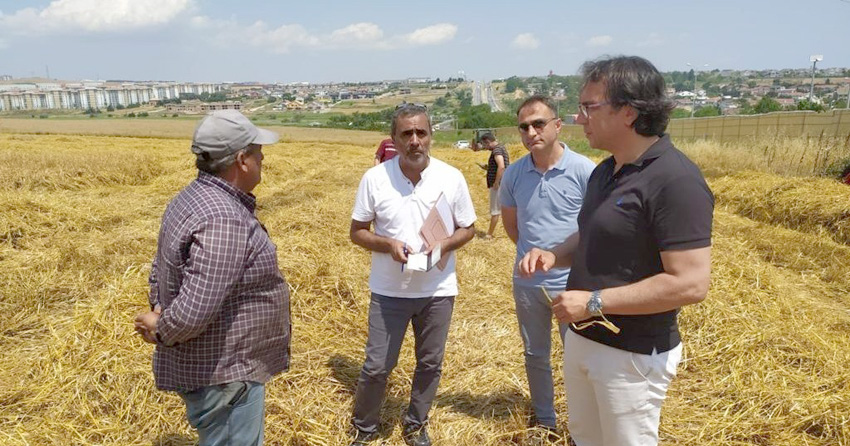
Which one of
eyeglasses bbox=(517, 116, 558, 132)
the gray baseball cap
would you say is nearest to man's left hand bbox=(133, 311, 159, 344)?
the gray baseball cap

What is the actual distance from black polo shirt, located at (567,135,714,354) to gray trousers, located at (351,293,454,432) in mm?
981

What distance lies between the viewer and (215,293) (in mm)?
1770

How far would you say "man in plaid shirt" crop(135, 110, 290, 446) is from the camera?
5.79 feet

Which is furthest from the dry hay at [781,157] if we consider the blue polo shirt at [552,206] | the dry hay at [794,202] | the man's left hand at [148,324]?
the man's left hand at [148,324]

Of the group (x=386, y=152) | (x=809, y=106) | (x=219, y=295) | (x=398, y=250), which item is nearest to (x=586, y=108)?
(x=398, y=250)

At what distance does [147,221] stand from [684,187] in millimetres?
8236

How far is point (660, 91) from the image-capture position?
1.83 m

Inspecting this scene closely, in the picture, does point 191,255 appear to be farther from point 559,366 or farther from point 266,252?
point 559,366

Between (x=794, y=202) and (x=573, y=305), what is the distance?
9089mm

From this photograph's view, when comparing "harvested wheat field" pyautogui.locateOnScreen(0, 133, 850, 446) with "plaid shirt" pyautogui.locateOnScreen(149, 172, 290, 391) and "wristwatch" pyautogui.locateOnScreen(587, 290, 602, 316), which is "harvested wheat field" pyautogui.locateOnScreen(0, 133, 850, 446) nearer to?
"plaid shirt" pyautogui.locateOnScreen(149, 172, 290, 391)

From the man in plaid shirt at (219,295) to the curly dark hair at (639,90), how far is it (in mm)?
1228

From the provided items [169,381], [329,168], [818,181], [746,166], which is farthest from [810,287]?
[329,168]

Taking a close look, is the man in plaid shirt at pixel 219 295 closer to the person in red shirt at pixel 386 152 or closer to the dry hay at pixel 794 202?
the person in red shirt at pixel 386 152

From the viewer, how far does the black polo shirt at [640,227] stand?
170 cm
